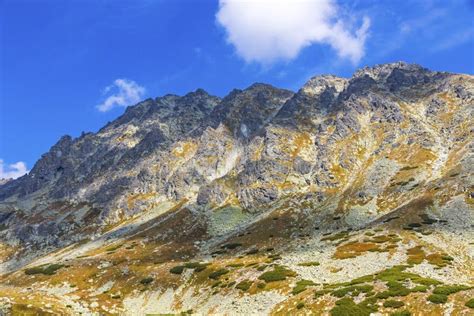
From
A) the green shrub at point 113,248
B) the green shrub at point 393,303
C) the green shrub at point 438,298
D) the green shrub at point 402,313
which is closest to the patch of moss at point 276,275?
the green shrub at point 393,303

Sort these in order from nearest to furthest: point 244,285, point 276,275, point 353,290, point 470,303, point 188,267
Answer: point 470,303 < point 353,290 < point 244,285 < point 276,275 < point 188,267

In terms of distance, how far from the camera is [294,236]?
110500mm

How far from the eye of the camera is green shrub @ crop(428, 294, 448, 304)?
111ft

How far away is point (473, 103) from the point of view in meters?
176

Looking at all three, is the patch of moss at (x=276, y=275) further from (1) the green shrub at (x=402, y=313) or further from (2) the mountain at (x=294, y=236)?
(1) the green shrub at (x=402, y=313)

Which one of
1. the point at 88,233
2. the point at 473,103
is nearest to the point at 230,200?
the point at 88,233

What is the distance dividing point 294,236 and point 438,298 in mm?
76924

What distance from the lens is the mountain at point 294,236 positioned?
53.2 m

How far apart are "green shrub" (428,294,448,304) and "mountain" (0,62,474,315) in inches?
7.3

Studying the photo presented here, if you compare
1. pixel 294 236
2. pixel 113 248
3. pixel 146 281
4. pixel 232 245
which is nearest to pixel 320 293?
pixel 146 281

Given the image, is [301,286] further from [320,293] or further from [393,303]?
[393,303]

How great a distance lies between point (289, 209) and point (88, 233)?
90185 millimetres

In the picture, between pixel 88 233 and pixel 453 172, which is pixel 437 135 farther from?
pixel 88 233

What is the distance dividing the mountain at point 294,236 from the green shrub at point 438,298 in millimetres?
185
